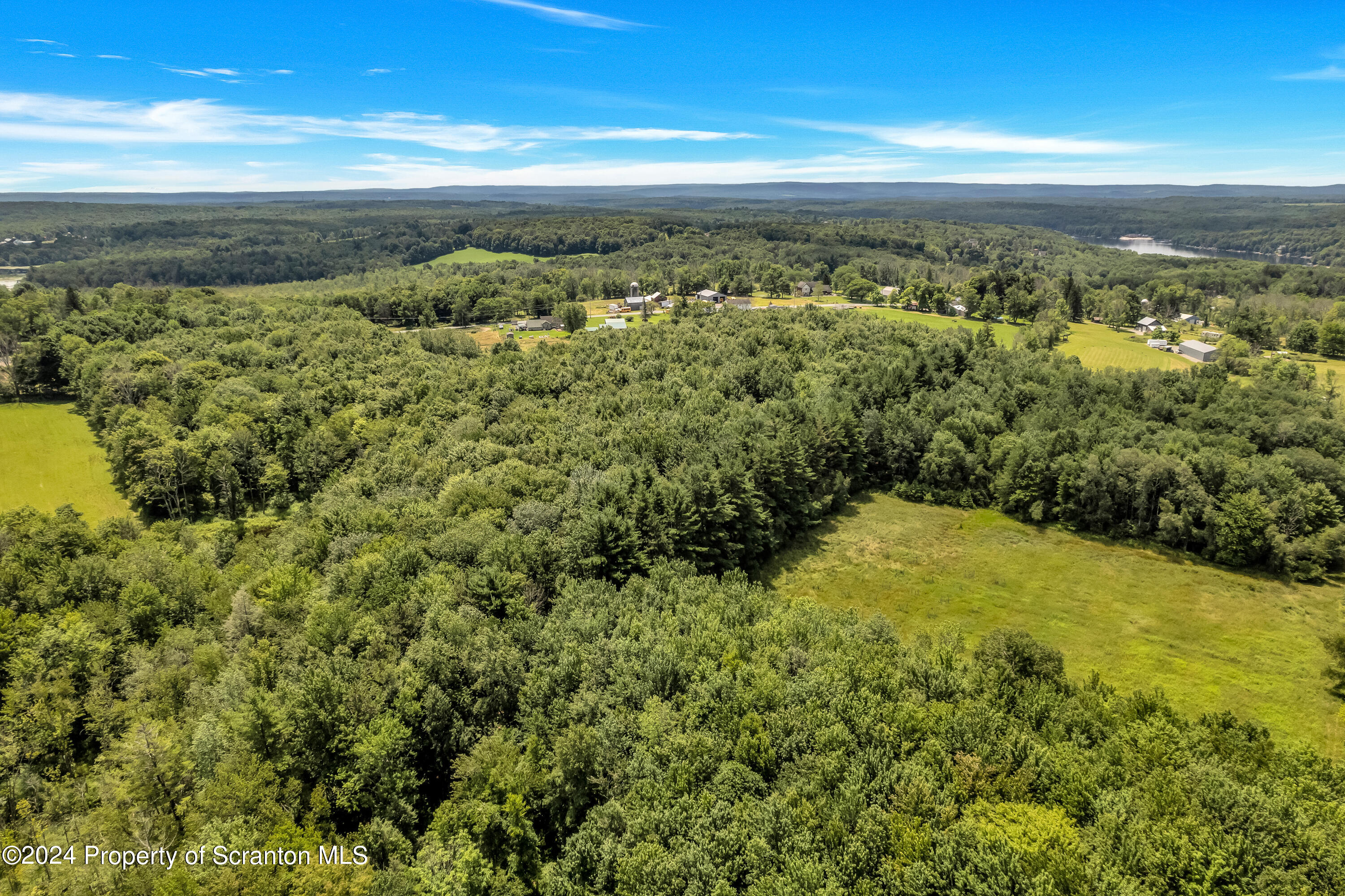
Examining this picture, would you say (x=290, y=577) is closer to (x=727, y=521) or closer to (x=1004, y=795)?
(x=727, y=521)

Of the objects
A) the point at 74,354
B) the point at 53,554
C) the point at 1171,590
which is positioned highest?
the point at 74,354

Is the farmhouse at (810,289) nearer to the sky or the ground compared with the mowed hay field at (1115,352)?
nearer to the sky

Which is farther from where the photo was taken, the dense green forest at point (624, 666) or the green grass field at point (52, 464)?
the green grass field at point (52, 464)

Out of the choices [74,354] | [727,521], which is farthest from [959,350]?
[74,354]

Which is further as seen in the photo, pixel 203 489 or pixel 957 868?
pixel 203 489

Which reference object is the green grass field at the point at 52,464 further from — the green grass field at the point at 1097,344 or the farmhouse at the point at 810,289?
the farmhouse at the point at 810,289

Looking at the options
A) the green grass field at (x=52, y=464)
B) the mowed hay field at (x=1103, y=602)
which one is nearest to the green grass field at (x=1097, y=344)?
the mowed hay field at (x=1103, y=602)

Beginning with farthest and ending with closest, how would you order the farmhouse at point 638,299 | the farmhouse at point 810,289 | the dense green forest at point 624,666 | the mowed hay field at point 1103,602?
1. the farmhouse at point 810,289
2. the farmhouse at point 638,299
3. the mowed hay field at point 1103,602
4. the dense green forest at point 624,666
